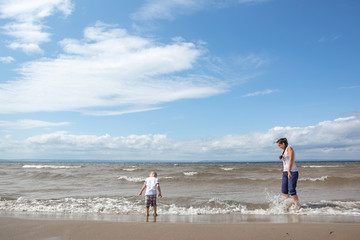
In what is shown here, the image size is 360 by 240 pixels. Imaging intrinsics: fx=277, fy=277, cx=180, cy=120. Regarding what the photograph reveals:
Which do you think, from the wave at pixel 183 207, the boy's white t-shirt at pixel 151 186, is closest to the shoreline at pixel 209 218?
the wave at pixel 183 207

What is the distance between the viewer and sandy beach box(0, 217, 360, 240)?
16.7 feet

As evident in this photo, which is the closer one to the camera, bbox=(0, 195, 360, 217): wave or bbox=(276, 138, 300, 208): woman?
bbox=(276, 138, 300, 208): woman

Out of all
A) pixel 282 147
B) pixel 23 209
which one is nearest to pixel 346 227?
pixel 282 147

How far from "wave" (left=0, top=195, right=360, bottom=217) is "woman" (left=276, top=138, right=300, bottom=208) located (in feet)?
1.51

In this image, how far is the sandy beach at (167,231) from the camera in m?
5.09

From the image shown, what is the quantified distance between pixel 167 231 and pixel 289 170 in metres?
4.35

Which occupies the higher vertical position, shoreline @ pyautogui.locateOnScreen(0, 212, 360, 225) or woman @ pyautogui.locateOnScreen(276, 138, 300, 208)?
woman @ pyautogui.locateOnScreen(276, 138, 300, 208)

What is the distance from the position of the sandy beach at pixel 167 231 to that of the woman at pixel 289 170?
2457 millimetres

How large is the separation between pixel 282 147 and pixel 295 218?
2.11 metres

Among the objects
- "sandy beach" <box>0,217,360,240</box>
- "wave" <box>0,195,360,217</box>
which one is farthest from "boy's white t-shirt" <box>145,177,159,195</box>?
"sandy beach" <box>0,217,360,240</box>

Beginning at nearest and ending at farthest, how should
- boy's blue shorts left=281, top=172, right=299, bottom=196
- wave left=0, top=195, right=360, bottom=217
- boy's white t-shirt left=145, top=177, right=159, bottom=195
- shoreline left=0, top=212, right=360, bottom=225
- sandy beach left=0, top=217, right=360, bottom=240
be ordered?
sandy beach left=0, top=217, right=360, bottom=240, shoreline left=0, top=212, right=360, bottom=225, boy's white t-shirt left=145, top=177, right=159, bottom=195, boy's blue shorts left=281, top=172, right=299, bottom=196, wave left=0, top=195, right=360, bottom=217

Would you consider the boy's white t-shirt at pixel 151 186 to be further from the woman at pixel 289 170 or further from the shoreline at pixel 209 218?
the woman at pixel 289 170

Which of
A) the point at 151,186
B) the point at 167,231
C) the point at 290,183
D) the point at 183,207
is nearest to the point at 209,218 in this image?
the point at 151,186

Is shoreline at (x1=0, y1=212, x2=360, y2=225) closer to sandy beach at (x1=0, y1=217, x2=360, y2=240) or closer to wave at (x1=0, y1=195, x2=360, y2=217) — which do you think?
wave at (x1=0, y1=195, x2=360, y2=217)
